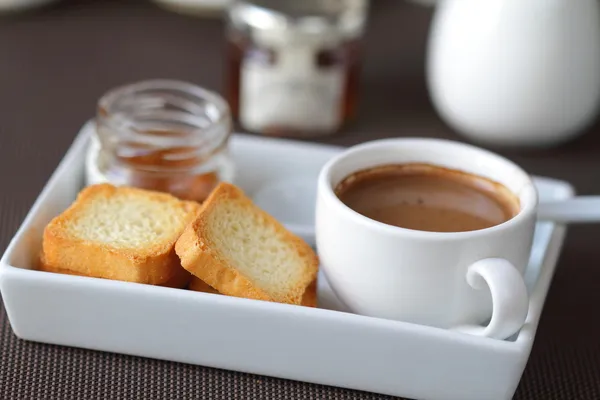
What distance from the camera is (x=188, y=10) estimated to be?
1.76m

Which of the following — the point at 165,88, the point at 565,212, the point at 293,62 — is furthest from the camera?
the point at 293,62

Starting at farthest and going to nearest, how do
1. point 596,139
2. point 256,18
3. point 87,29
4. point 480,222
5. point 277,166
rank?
1. point 87,29
2. point 596,139
3. point 256,18
4. point 277,166
5. point 480,222

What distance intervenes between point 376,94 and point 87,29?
561mm

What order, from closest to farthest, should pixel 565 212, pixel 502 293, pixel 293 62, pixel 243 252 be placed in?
pixel 502 293
pixel 243 252
pixel 565 212
pixel 293 62

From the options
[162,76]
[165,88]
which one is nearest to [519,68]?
[165,88]

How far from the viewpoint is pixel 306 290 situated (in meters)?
0.93

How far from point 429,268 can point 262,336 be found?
17cm

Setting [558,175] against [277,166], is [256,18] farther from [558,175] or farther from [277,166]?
[558,175]

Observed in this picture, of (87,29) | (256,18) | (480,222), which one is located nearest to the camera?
(480,222)

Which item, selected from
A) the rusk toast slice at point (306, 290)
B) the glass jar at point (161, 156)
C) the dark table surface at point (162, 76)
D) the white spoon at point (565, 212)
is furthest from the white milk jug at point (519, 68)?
the rusk toast slice at point (306, 290)

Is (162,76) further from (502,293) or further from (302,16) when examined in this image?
(502,293)

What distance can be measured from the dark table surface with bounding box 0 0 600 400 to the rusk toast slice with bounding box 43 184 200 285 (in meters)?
0.09

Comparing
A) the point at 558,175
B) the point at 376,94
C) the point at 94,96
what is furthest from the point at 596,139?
the point at 94,96

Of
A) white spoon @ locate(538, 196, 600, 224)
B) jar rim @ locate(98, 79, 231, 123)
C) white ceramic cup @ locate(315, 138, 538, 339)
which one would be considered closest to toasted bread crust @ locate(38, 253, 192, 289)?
white ceramic cup @ locate(315, 138, 538, 339)
